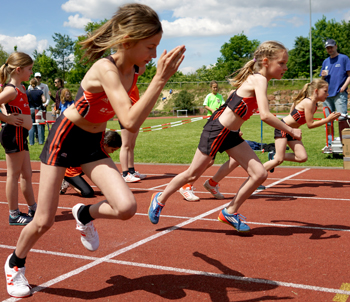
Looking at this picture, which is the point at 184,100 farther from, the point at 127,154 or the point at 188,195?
the point at 188,195

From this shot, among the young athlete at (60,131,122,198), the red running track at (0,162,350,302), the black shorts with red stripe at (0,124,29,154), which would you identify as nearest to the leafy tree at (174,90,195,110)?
the young athlete at (60,131,122,198)

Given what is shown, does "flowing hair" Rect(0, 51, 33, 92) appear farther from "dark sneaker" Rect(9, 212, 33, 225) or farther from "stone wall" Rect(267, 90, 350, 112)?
"stone wall" Rect(267, 90, 350, 112)

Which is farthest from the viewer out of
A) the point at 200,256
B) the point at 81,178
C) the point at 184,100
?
the point at 184,100

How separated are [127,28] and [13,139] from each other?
2.99m

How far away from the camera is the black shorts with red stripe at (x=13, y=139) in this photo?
5.11 m

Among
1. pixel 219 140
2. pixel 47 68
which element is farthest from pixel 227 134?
pixel 47 68

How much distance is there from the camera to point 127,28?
9.07ft

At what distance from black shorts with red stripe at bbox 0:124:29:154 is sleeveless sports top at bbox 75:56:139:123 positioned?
2.42m

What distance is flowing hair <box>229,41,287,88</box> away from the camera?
4.79 meters

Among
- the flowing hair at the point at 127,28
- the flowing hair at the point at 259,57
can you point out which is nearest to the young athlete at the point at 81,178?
the flowing hair at the point at 259,57

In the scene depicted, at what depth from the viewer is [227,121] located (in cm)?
500

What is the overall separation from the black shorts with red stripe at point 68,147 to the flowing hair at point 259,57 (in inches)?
102

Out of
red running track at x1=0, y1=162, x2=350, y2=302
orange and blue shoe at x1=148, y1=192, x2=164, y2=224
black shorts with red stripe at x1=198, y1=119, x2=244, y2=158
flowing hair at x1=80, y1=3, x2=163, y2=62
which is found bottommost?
red running track at x1=0, y1=162, x2=350, y2=302

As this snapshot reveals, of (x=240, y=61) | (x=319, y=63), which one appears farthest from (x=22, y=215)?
(x=240, y=61)
